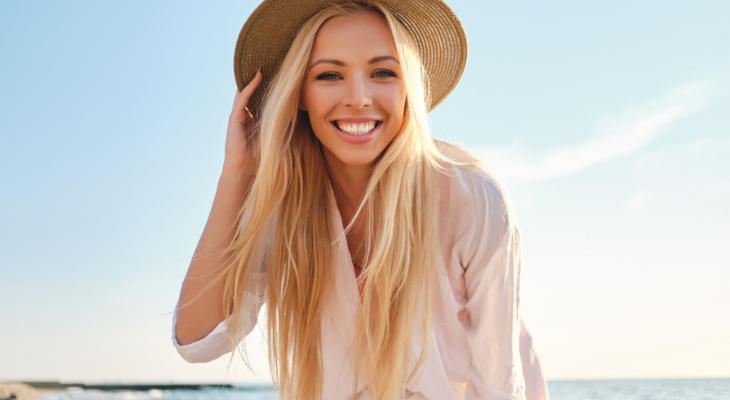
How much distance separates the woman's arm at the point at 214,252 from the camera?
2.69 meters

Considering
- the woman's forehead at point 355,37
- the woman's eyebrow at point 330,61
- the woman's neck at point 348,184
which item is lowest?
the woman's neck at point 348,184

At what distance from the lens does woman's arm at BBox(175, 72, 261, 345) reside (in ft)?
8.84

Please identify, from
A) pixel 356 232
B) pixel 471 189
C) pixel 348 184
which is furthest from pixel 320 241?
pixel 471 189

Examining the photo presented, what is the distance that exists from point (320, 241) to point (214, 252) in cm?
48

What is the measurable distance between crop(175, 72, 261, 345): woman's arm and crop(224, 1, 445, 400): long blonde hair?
6 cm

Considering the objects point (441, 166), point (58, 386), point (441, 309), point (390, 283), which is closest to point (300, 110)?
point (441, 166)

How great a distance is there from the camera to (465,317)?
273 cm

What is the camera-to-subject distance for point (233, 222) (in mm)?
2711

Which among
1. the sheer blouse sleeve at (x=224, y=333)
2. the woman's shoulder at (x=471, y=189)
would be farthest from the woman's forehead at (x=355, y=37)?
the sheer blouse sleeve at (x=224, y=333)

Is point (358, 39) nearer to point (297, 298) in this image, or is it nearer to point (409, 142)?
point (409, 142)

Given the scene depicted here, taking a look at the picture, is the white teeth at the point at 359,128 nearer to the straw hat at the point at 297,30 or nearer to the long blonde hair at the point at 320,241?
the long blonde hair at the point at 320,241

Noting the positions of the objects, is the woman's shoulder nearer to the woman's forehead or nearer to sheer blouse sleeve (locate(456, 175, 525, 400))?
sheer blouse sleeve (locate(456, 175, 525, 400))

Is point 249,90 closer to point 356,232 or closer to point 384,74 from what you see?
point 384,74

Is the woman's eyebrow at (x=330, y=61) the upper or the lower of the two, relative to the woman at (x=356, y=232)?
upper
